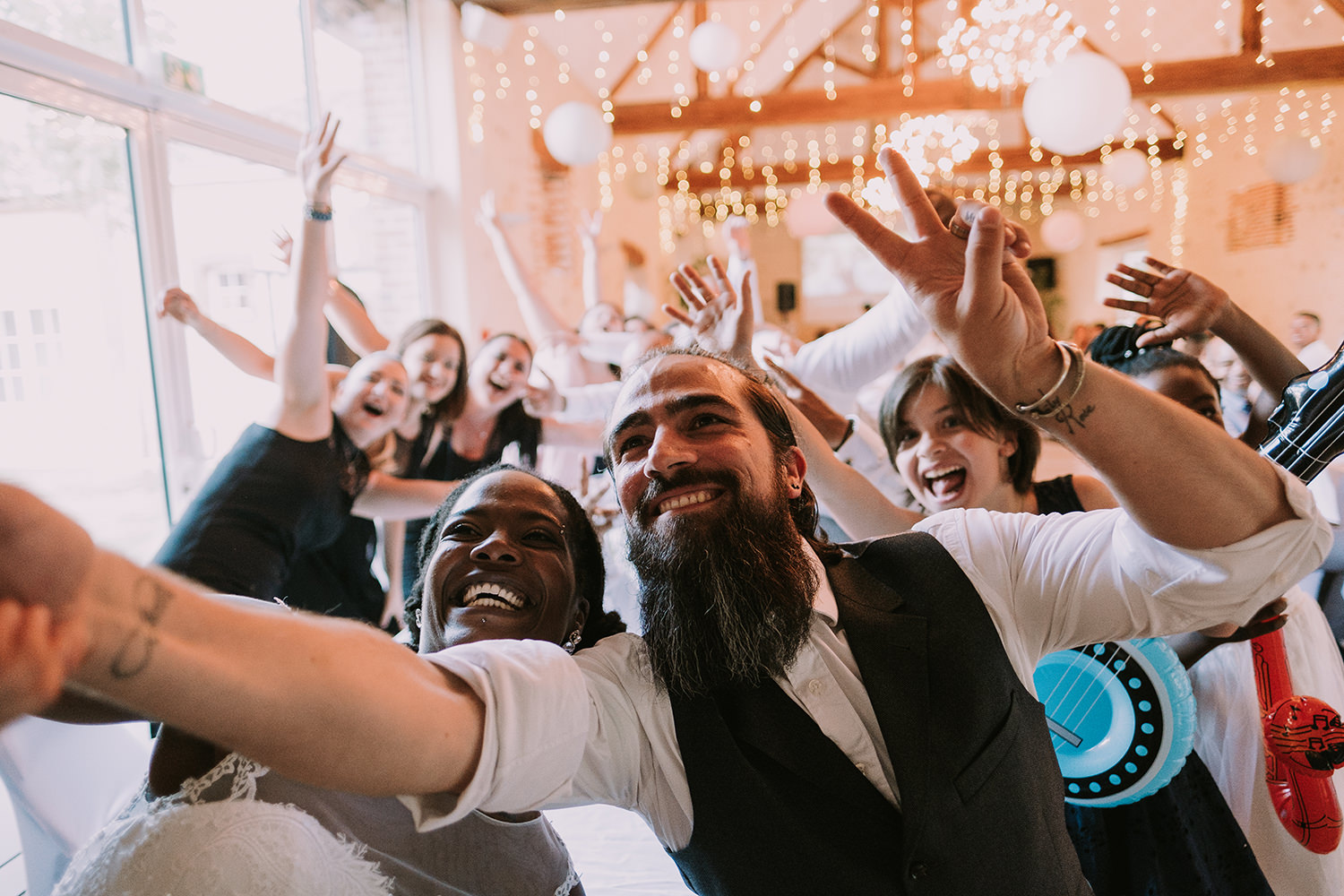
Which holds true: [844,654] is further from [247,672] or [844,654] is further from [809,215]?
[809,215]

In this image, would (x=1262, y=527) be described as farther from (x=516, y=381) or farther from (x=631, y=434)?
(x=516, y=381)

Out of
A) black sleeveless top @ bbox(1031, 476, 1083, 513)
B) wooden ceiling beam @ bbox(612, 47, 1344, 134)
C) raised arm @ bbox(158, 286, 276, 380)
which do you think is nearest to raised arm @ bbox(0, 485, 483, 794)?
black sleeveless top @ bbox(1031, 476, 1083, 513)

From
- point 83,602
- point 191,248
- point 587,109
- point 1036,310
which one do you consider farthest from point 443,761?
point 587,109

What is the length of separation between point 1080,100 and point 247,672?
5.39 m

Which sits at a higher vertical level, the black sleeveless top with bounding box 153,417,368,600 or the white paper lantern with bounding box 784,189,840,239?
the white paper lantern with bounding box 784,189,840,239

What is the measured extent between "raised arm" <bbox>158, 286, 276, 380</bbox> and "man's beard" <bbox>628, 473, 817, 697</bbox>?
2078 mm

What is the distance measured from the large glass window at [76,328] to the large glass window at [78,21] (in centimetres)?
26

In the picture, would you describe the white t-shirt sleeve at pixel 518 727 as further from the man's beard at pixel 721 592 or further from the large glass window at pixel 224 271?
the large glass window at pixel 224 271

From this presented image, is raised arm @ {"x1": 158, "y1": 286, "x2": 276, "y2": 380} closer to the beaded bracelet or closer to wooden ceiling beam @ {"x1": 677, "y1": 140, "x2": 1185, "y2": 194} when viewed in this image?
the beaded bracelet

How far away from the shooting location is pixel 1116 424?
3.12ft

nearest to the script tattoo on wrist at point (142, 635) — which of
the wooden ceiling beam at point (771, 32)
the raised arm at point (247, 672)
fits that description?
the raised arm at point (247, 672)

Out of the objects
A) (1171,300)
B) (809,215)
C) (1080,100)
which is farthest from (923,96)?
(1171,300)

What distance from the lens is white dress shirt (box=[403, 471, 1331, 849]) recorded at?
0.90 meters

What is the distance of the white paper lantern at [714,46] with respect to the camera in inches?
231
